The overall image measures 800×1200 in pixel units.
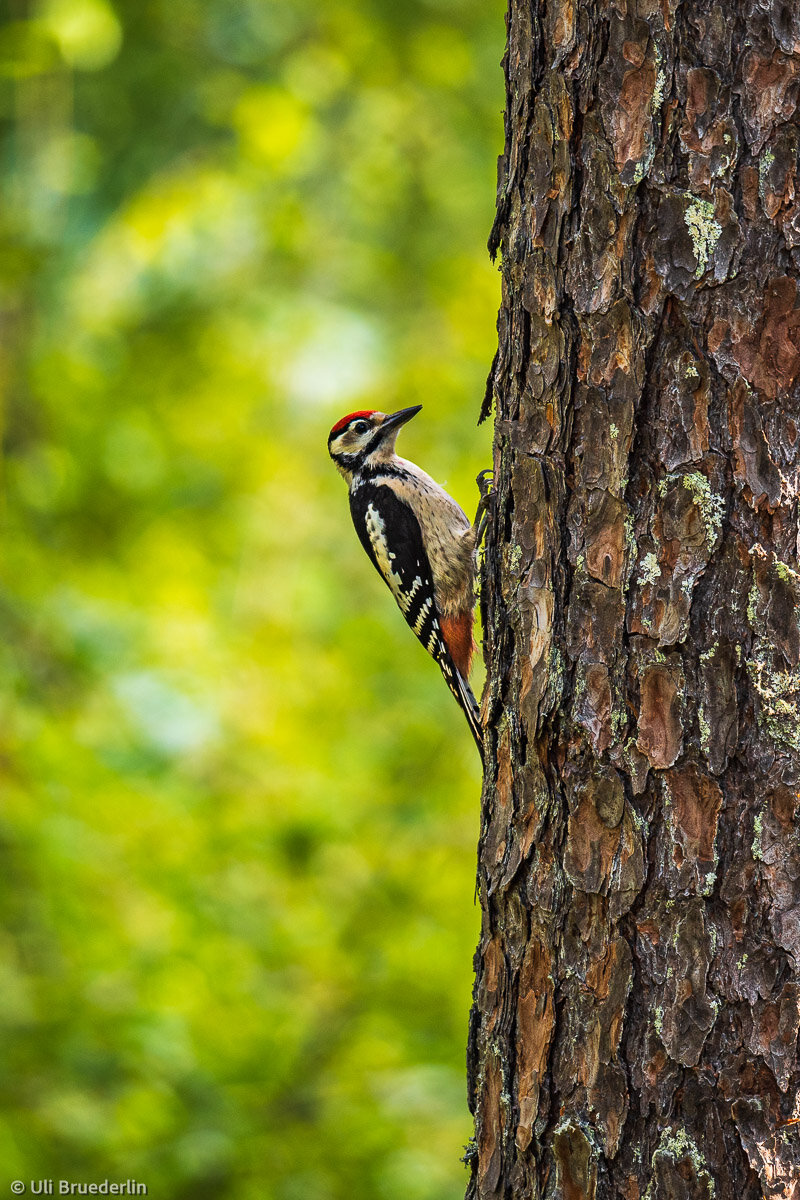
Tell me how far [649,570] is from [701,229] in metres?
0.49

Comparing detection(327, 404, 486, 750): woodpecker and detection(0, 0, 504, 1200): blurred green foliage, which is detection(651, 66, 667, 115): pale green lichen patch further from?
detection(0, 0, 504, 1200): blurred green foliage

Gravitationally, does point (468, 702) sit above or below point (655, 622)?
above

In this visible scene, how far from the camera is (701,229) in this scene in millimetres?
1542

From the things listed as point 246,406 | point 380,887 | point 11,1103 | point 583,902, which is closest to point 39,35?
point 246,406

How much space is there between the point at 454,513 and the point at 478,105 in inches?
179

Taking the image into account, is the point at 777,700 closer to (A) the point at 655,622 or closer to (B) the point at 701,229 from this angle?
(A) the point at 655,622

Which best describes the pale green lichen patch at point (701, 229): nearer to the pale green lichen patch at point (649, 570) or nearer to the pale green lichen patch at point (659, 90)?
the pale green lichen patch at point (659, 90)

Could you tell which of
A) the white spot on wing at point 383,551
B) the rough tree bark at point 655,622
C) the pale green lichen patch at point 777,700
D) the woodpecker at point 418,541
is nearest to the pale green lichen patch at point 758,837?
the rough tree bark at point 655,622

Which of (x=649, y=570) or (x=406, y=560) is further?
(x=406, y=560)

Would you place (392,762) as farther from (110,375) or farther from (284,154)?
(284,154)

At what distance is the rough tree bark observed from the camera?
149 cm

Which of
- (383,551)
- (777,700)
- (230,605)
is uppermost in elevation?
(230,605)

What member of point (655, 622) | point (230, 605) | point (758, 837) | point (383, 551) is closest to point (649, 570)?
point (655, 622)

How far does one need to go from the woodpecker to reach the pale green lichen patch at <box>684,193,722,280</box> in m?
2.43
